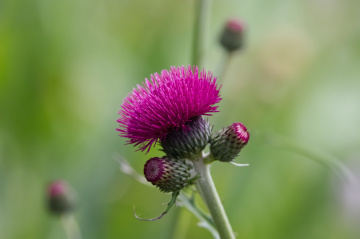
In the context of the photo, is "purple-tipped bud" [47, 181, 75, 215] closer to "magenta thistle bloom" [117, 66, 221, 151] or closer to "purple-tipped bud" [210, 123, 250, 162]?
"magenta thistle bloom" [117, 66, 221, 151]

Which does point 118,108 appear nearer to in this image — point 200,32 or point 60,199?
point 60,199

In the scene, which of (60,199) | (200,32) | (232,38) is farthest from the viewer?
(232,38)

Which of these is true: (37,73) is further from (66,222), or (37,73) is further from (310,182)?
(310,182)

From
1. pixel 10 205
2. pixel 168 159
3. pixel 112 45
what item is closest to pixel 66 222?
pixel 10 205

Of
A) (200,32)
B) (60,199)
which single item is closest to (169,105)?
(200,32)

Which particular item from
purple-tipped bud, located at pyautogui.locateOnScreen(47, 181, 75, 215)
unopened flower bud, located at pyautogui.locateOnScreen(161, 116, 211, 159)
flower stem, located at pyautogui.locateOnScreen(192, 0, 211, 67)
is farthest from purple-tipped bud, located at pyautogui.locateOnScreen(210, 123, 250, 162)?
purple-tipped bud, located at pyautogui.locateOnScreen(47, 181, 75, 215)

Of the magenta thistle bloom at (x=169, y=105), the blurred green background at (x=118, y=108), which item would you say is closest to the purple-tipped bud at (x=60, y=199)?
the blurred green background at (x=118, y=108)

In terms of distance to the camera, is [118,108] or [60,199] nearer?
[60,199]
